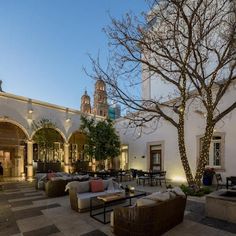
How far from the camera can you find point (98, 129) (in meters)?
Answer: 14.6

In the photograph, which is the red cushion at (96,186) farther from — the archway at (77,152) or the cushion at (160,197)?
the archway at (77,152)

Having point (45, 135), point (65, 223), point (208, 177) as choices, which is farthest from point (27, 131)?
point (208, 177)

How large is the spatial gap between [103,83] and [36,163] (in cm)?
973

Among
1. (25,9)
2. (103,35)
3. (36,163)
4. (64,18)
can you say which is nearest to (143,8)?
(103,35)

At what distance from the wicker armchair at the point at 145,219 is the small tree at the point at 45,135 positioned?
11.0 meters

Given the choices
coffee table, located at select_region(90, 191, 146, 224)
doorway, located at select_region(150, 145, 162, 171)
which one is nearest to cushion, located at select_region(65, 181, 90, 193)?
coffee table, located at select_region(90, 191, 146, 224)

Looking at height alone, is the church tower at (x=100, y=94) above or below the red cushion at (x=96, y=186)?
above

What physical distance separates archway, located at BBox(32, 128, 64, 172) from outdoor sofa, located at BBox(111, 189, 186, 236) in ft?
35.8

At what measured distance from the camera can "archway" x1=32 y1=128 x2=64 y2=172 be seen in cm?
1398

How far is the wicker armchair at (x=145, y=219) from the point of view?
3750 mm

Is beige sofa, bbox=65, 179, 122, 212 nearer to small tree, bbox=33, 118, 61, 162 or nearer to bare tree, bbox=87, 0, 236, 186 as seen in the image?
bare tree, bbox=87, 0, 236, 186

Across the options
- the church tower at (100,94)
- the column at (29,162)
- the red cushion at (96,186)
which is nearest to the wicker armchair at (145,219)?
the red cushion at (96,186)

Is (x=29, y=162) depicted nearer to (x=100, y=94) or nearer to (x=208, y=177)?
(x=100, y=94)

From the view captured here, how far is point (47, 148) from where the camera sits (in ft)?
46.7
